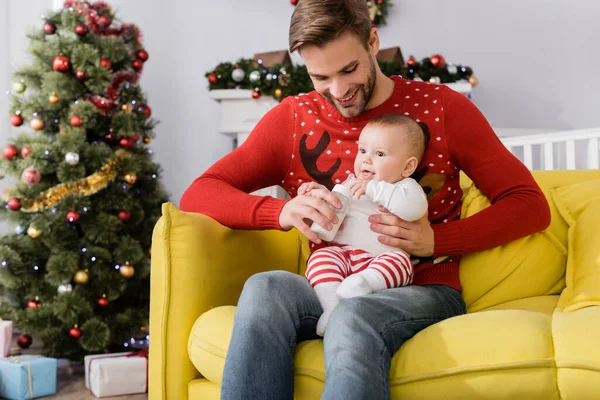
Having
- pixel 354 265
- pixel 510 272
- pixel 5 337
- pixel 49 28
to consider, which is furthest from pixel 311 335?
pixel 49 28

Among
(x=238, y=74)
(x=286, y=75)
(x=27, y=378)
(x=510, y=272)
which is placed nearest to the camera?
(x=510, y=272)

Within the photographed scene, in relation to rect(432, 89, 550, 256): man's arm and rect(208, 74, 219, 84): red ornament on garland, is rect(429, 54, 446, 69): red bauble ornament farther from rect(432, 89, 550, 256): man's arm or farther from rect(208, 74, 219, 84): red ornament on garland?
rect(432, 89, 550, 256): man's arm

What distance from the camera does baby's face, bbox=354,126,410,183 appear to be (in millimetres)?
1553

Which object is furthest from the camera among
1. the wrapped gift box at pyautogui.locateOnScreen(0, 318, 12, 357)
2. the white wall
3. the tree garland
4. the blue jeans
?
the white wall

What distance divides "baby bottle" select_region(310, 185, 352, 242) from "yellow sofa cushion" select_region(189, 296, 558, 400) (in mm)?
246

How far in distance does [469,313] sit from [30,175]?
192 centimetres

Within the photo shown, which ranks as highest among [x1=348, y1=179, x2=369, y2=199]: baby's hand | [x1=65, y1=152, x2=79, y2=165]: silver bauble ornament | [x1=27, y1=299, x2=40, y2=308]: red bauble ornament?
[x1=348, y1=179, x2=369, y2=199]: baby's hand

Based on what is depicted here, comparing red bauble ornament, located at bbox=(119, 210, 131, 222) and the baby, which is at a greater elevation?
the baby

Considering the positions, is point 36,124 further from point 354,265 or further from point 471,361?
point 471,361

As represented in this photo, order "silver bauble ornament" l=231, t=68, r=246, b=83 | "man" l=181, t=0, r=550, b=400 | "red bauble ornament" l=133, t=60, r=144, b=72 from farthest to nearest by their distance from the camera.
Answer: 1. "silver bauble ornament" l=231, t=68, r=246, b=83
2. "red bauble ornament" l=133, t=60, r=144, b=72
3. "man" l=181, t=0, r=550, b=400

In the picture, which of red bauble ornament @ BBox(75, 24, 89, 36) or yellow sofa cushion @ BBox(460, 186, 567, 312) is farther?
red bauble ornament @ BBox(75, 24, 89, 36)

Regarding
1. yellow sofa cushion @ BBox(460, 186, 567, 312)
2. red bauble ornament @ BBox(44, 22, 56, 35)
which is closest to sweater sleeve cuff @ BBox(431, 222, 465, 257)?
yellow sofa cushion @ BBox(460, 186, 567, 312)

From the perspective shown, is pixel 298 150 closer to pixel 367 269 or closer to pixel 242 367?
pixel 367 269

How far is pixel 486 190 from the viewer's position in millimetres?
1701
